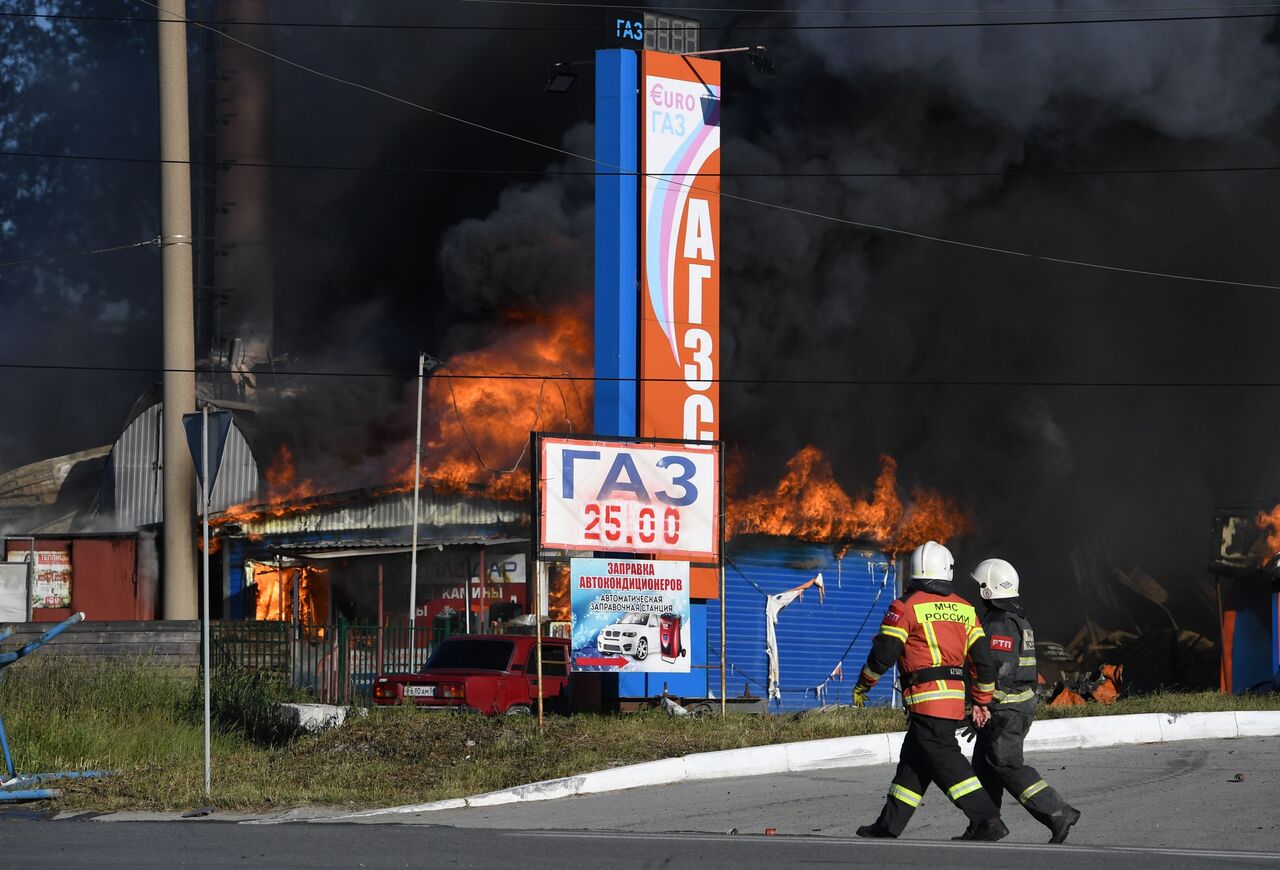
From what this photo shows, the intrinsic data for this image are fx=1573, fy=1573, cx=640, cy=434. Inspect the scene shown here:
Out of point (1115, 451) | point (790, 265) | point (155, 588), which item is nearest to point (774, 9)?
point (790, 265)

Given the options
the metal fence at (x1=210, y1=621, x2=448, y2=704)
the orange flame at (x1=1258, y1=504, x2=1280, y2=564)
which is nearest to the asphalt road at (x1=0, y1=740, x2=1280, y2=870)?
the metal fence at (x1=210, y1=621, x2=448, y2=704)

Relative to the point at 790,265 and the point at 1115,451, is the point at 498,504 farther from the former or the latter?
the point at 1115,451

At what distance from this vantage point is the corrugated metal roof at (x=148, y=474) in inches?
1633

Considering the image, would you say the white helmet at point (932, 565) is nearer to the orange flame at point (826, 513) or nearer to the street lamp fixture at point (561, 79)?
the street lamp fixture at point (561, 79)

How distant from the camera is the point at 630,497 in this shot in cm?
1812

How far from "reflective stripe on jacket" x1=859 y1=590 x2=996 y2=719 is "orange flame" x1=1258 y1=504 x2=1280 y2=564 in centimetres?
2199

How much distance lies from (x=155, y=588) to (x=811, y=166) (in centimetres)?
1948

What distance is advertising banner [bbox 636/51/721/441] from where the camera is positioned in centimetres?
2584

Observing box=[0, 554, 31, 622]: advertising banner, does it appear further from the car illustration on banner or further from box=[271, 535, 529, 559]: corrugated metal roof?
the car illustration on banner

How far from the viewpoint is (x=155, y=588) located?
38188mm

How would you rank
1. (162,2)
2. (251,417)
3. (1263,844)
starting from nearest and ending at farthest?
(1263,844), (162,2), (251,417)

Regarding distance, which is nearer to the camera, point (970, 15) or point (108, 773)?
point (108, 773)

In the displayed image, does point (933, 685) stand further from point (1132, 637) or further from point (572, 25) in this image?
point (572, 25)

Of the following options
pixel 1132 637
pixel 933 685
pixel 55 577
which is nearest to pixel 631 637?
pixel 933 685
